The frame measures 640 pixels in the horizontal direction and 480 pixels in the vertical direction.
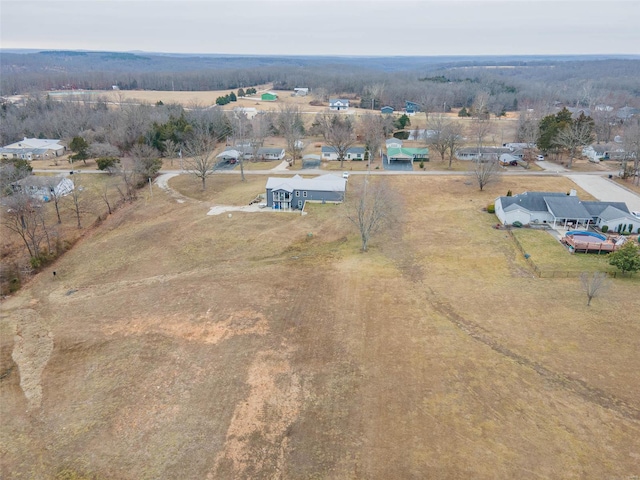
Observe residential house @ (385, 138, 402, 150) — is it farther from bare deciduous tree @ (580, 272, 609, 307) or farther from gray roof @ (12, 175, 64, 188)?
gray roof @ (12, 175, 64, 188)

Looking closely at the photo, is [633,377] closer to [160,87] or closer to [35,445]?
[35,445]

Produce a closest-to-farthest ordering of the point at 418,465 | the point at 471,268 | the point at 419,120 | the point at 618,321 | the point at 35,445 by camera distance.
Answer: the point at 418,465
the point at 35,445
the point at 618,321
the point at 471,268
the point at 419,120

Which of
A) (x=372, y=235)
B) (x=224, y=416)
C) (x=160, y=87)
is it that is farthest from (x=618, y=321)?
(x=160, y=87)

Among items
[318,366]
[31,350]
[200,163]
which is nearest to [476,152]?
[200,163]

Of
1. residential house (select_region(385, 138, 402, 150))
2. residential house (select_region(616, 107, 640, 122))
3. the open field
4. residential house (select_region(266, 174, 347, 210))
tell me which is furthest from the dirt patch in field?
residential house (select_region(616, 107, 640, 122))

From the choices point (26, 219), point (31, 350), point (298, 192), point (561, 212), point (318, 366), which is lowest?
point (31, 350)

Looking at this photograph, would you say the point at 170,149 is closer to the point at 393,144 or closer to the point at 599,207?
the point at 393,144

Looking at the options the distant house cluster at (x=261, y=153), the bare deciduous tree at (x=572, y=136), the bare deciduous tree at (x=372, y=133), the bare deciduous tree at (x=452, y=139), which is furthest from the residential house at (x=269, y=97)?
the bare deciduous tree at (x=572, y=136)
